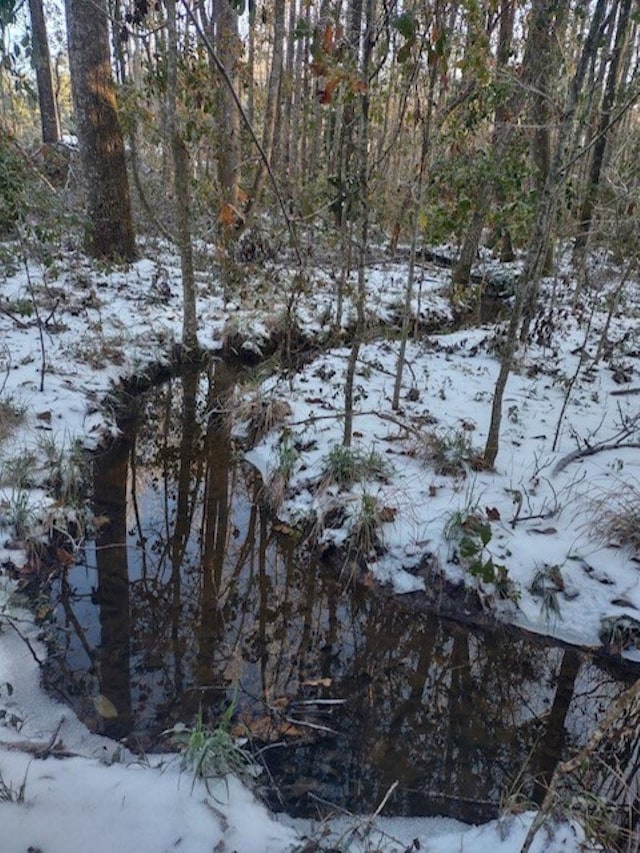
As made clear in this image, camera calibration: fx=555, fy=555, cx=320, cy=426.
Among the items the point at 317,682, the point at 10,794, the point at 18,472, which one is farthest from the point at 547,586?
the point at 18,472

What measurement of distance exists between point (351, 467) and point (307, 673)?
5.90ft

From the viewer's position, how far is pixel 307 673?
11.0 ft

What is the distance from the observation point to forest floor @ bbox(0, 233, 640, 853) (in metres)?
2.37

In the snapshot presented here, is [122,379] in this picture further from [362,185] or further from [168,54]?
[362,185]

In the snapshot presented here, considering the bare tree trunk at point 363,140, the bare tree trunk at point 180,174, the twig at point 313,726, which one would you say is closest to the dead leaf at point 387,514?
the bare tree trunk at point 363,140

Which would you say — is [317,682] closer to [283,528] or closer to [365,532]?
[365,532]

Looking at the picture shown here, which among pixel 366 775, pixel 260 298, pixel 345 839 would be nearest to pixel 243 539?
pixel 366 775

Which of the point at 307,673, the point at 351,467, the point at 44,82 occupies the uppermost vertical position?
the point at 44,82

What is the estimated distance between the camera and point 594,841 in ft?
7.09

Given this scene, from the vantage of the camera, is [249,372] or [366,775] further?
[249,372]

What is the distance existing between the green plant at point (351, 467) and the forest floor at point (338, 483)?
0.02 m

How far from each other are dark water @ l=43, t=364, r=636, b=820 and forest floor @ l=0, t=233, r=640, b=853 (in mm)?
194

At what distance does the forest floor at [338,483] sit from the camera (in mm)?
2365

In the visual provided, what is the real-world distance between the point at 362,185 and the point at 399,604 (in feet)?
9.79
